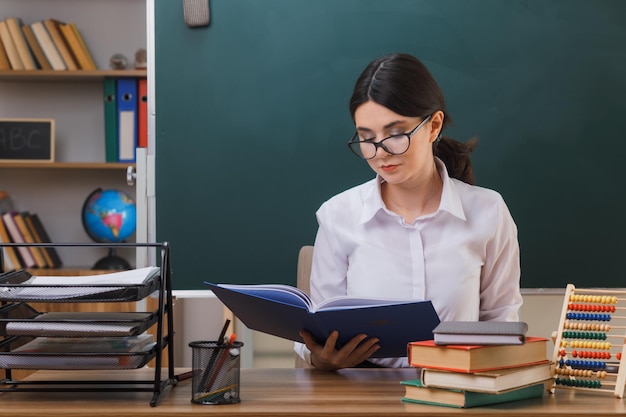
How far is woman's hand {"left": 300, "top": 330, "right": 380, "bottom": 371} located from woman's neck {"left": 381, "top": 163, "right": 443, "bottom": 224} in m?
0.45

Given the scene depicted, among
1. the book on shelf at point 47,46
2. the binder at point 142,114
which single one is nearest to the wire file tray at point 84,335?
the binder at point 142,114

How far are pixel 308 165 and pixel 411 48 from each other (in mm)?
Result: 525

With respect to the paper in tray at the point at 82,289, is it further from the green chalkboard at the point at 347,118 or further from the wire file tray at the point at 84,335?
the green chalkboard at the point at 347,118

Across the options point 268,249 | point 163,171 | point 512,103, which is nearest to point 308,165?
point 268,249

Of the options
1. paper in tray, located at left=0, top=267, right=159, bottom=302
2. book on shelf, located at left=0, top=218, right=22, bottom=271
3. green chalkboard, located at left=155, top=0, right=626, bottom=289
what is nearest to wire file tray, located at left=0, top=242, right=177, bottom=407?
paper in tray, located at left=0, top=267, right=159, bottom=302

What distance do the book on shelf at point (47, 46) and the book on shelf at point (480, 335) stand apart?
3344mm

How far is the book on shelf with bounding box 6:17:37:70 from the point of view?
4.14 metres

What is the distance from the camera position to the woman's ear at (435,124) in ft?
6.22

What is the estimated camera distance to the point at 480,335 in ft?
4.23

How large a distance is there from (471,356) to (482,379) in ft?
0.15

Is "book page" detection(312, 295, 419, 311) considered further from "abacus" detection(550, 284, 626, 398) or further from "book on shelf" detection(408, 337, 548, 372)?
"abacus" detection(550, 284, 626, 398)

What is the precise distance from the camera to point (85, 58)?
421 centimetres

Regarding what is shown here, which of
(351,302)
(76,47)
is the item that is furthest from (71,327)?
(76,47)

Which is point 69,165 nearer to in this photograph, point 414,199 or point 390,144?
point 414,199
